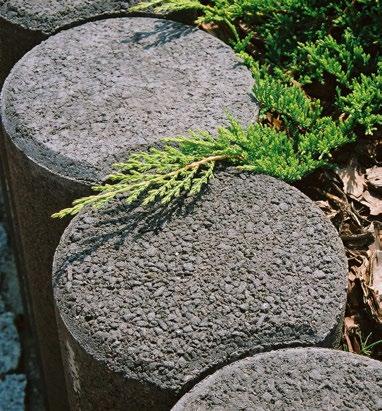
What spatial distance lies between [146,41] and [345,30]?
0.66 metres

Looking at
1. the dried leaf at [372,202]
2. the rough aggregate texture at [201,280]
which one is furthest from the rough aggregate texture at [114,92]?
the dried leaf at [372,202]

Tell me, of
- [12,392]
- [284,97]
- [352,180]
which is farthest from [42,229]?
[12,392]

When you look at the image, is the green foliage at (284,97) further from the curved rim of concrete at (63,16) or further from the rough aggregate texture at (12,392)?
the rough aggregate texture at (12,392)

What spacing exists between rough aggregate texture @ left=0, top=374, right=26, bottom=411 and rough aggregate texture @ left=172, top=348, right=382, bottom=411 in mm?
1913

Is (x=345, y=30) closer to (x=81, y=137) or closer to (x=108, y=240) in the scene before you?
(x=81, y=137)

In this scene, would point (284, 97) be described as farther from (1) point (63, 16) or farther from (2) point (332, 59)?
(1) point (63, 16)

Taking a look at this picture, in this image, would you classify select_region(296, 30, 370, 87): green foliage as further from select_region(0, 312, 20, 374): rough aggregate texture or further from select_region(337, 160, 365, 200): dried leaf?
select_region(0, 312, 20, 374): rough aggregate texture

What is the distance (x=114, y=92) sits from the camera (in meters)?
2.70

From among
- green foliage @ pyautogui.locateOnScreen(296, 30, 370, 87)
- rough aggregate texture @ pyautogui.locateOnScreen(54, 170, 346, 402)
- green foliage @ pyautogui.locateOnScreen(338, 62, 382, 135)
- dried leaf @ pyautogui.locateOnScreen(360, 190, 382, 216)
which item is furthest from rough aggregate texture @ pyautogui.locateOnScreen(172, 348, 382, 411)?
green foliage @ pyautogui.locateOnScreen(296, 30, 370, 87)

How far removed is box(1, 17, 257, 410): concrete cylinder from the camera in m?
2.52

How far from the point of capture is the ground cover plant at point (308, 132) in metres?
2.45

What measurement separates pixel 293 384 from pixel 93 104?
108 centimetres

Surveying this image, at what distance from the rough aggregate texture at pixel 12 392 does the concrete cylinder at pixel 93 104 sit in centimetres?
78

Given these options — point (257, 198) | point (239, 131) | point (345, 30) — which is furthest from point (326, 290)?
point (345, 30)
